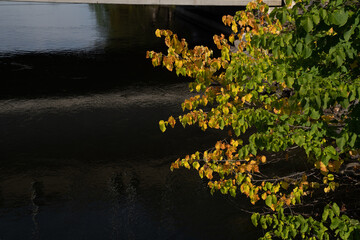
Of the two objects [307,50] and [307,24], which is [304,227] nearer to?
[307,50]

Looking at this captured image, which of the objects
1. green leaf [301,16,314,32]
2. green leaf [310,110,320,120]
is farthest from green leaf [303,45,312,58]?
green leaf [310,110,320,120]

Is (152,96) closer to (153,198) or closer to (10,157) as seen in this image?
(10,157)

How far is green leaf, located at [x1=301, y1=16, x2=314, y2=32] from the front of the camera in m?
5.08

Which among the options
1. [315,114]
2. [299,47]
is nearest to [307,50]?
[299,47]

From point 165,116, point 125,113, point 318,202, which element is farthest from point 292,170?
point 125,113

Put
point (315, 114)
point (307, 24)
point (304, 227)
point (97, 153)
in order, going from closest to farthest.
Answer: point (307, 24), point (315, 114), point (304, 227), point (97, 153)

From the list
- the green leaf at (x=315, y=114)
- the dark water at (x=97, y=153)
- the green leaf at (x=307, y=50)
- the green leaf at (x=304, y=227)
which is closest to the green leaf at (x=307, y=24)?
the green leaf at (x=307, y=50)

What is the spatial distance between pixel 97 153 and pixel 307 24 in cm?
1171

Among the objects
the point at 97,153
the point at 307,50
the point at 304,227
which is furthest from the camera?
the point at 97,153

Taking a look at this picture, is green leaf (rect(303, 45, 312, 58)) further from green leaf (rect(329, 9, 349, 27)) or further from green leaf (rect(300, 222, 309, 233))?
green leaf (rect(300, 222, 309, 233))

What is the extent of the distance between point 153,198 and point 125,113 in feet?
26.4

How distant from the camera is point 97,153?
15633mm

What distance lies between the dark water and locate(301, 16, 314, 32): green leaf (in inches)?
269

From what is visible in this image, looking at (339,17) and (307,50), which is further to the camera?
(307,50)
